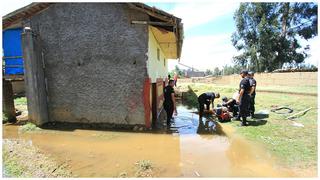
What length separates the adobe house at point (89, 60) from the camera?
9477mm

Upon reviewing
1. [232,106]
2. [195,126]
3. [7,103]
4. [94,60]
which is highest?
[94,60]

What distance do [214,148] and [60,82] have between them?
238 inches

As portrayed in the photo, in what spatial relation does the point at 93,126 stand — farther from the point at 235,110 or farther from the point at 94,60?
the point at 235,110

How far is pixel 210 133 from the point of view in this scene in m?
9.04

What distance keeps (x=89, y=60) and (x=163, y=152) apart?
15.2ft

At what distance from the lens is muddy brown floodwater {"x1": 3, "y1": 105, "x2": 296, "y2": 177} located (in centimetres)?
555

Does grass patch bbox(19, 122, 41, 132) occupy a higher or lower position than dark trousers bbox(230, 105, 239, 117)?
lower

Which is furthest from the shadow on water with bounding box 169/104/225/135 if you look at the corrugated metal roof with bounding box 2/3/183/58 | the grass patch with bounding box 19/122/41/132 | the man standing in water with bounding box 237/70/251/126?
the grass patch with bounding box 19/122/41/132

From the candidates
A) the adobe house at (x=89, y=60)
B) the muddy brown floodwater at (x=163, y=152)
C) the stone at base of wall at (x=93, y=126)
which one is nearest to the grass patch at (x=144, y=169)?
the muddy brown floodwater at (x=163, y=152)

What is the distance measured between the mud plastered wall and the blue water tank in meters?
2.05

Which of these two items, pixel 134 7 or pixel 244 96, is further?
pixel 244 96

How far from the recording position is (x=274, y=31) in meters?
36.3

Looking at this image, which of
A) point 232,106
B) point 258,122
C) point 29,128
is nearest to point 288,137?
point 258,122

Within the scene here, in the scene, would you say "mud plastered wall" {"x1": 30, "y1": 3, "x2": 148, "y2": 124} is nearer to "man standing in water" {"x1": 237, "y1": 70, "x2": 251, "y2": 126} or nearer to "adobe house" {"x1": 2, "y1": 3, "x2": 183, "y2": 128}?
Result: "adobe house" {"x1": 2, "y1": 3, "x2": 183, "y2": 128}
